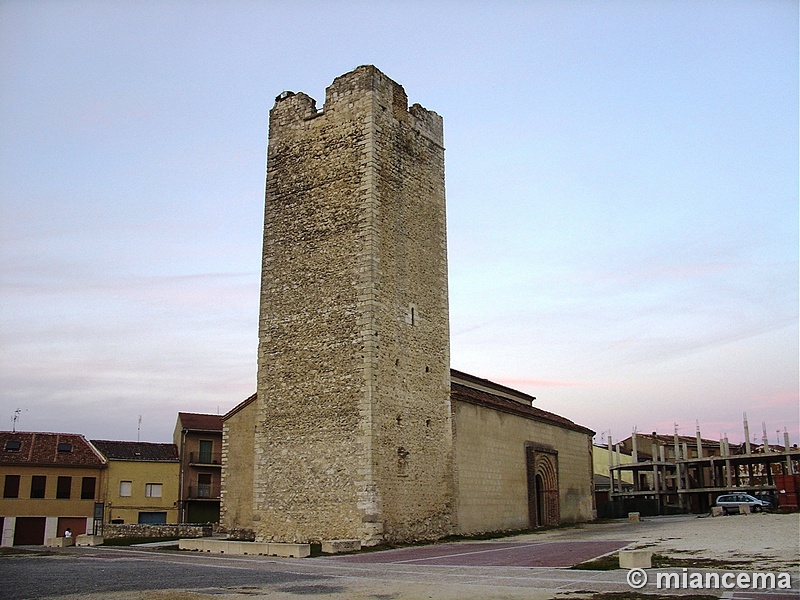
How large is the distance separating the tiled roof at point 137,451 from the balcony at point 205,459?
88cm

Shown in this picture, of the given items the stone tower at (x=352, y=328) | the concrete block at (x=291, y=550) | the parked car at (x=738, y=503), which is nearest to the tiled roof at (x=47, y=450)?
the stone tower at (x=352, y=328)

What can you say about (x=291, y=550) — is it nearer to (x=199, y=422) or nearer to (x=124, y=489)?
(x=124, y=489)

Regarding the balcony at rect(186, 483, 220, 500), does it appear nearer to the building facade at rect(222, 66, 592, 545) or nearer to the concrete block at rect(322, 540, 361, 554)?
the building facade at rect(222, 66, 592, 545)

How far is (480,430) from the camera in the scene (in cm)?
2517

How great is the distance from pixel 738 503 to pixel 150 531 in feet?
75.1

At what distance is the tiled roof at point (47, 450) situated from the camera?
3928cm

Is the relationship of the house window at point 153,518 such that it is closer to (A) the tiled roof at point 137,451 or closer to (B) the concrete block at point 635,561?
(A) the tiled roof at point 137,451

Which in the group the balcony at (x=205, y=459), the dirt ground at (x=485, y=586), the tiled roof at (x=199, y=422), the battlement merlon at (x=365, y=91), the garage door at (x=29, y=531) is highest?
the battlement merlon at (x=365, y=91)

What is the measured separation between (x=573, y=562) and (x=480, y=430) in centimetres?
1168

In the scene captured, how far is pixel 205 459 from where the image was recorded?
43156 millimetres

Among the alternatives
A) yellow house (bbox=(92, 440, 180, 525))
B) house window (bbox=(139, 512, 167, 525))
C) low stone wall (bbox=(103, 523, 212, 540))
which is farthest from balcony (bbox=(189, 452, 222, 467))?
low stone wall (bbox=(103, 523, 212, 540))

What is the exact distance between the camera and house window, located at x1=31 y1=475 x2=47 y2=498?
38562mm

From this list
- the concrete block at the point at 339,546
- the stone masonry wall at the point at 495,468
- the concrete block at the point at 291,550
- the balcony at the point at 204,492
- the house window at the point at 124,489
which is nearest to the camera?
the concrete block at the point at 291,550

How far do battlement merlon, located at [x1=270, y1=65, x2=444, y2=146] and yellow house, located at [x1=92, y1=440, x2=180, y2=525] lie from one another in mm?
24777
